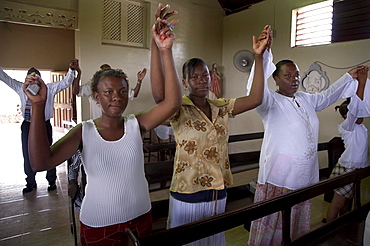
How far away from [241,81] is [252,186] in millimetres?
3954

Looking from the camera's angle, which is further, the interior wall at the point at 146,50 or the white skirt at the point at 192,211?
the interior wall at the point at 146,50

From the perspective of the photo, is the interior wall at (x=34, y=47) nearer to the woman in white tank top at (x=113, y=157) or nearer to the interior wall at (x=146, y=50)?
the interior wall at (x=146, y=50)

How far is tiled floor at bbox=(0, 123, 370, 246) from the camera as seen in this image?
8.77 feet

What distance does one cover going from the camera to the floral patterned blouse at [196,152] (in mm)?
1450

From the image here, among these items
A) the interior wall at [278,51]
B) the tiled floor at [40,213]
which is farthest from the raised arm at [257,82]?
the interior wall at [278,51]

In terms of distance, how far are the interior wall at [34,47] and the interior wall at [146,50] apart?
3.15 metres

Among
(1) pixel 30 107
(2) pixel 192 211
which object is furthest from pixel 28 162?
(2) pixel 192 211

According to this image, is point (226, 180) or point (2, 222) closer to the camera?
point (226, 180)

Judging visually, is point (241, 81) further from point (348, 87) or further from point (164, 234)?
point (164, 234)

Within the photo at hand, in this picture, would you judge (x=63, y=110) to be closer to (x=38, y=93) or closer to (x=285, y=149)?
(x=285, y=149)

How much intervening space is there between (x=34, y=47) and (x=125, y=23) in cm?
340

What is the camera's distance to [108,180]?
1154mm

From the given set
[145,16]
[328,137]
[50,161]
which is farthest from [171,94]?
[145,16]

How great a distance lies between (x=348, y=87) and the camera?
2.26m
